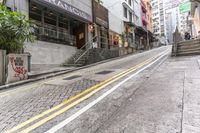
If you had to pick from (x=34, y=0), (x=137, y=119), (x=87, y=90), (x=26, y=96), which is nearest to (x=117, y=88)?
(x=87, y=90)

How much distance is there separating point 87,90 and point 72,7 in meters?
12.4

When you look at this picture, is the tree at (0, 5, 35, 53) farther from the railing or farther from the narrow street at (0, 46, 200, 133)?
the railing

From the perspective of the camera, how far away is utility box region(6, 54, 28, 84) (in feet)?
29.0

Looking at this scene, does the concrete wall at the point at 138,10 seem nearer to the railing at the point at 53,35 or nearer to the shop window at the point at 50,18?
the railing at the point at 53,35

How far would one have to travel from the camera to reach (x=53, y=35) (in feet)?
52.6

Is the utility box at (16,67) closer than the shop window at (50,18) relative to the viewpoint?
Yes

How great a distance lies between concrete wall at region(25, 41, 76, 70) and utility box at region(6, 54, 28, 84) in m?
2.81

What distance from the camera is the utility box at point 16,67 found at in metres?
8.85

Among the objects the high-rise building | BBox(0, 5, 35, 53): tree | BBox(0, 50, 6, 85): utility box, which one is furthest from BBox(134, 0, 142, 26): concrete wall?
the high-rise building

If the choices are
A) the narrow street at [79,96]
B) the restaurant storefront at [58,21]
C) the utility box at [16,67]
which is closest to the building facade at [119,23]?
the restaurant storefront at [58,21]

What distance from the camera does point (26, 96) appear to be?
6363mm

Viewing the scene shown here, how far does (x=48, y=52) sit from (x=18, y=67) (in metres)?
4.94

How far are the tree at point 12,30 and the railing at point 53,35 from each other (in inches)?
176

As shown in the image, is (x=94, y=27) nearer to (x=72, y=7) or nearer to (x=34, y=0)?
(x=72, y=7)
